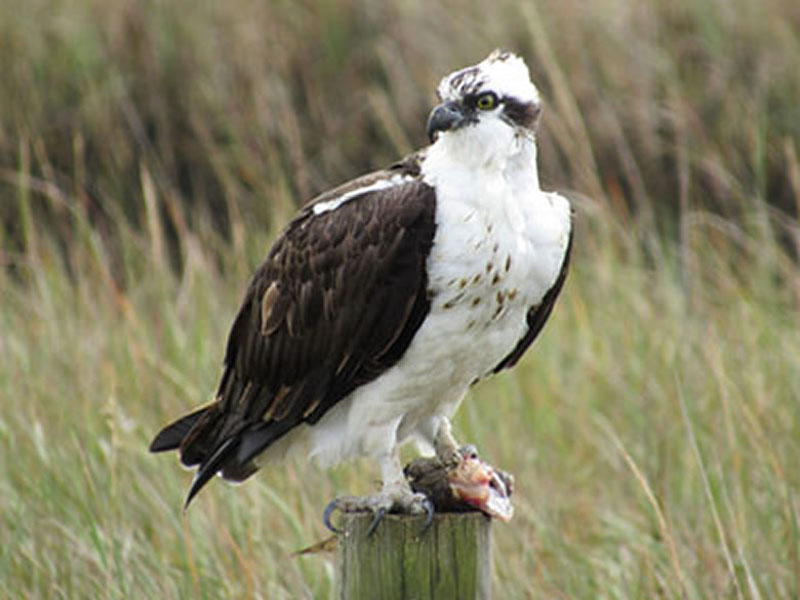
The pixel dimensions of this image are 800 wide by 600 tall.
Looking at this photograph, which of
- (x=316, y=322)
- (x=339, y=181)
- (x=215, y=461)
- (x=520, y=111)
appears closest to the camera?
(x=520, y=111)

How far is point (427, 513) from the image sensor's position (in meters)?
3.54

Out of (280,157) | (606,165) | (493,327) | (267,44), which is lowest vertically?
(493,327)

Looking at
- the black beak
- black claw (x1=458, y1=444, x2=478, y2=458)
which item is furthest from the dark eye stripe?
black claw (x1=458, y1=444, x2=478, y2=458)

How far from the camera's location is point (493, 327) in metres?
4.01

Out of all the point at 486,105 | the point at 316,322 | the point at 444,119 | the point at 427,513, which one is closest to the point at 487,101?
the point at 486,105

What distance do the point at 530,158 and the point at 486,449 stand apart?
1783 mm

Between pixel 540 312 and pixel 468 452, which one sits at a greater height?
pixel 540 312

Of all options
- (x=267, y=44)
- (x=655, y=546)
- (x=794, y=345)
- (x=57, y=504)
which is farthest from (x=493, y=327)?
(x=267, y=44)

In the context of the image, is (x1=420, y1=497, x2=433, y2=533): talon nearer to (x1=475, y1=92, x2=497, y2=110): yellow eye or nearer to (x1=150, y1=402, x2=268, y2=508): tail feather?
(x1=150, y1=402, x2=268, y2=508): tail feather

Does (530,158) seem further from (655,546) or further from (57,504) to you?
(57,504)

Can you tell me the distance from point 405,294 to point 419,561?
770mm

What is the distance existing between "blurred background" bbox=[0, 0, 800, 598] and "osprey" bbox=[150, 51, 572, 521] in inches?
15.9

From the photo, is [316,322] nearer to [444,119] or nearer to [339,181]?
[444,119]

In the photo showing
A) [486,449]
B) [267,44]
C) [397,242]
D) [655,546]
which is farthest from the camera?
[267,44]
